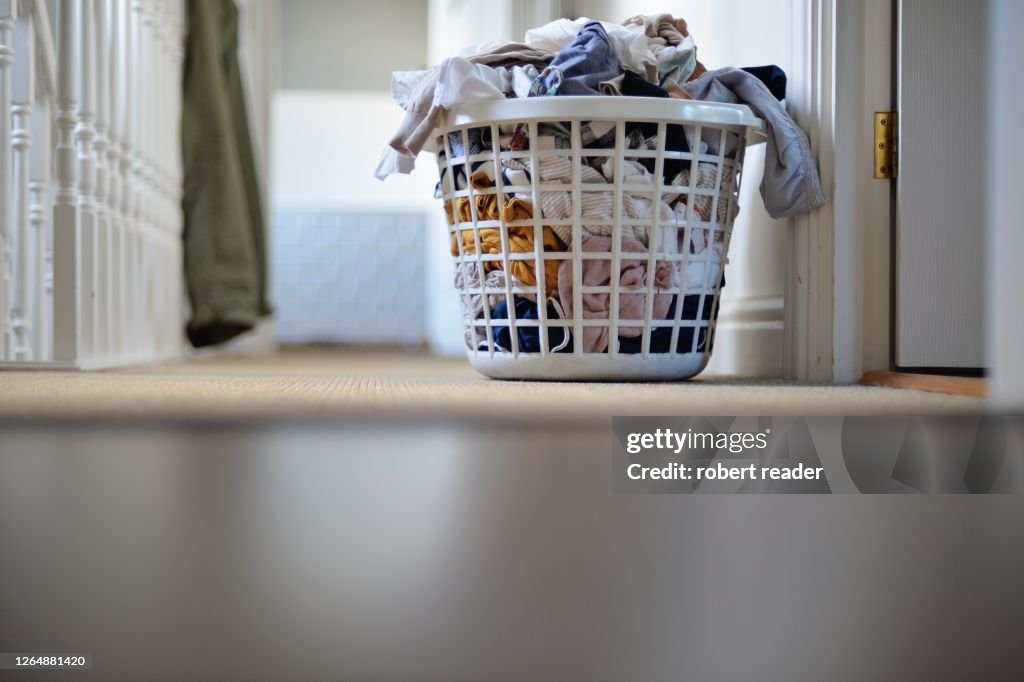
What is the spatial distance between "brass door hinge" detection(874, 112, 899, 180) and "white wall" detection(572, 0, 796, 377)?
0.44 feet

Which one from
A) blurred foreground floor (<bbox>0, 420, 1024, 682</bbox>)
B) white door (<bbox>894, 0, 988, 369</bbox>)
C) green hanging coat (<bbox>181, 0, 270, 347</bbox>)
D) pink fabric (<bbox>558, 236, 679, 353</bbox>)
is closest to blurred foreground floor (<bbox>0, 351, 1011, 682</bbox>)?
blurred foreground floor (<bbox>0, 420, 1024, 682</bbox>)

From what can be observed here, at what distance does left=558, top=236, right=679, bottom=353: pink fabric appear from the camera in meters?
0.97

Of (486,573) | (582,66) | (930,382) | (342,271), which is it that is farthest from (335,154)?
(486,573)

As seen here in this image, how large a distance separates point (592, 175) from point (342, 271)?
299 cm

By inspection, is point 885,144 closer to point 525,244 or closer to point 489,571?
point 525,244

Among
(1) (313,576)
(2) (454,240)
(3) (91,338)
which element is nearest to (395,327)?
(3) (91,338)

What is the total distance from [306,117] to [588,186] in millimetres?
3186

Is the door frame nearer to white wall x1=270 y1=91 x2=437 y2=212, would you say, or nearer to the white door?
the white door

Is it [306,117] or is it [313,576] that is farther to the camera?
[306,117]

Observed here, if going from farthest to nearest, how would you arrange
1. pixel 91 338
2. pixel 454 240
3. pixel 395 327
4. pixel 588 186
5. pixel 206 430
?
pixel 395 327, pixel 91 338, pixel 454 240, pixel 588 186, pixel 206 430

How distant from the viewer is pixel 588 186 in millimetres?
948

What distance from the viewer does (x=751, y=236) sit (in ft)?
4.31

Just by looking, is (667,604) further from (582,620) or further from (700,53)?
(700,53)

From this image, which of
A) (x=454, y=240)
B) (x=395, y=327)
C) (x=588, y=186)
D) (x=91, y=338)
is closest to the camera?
(x=588, y=186)
